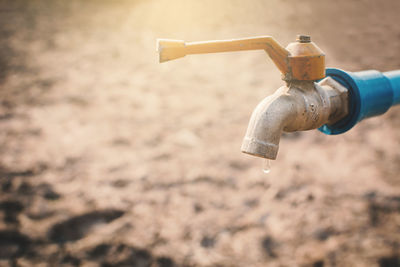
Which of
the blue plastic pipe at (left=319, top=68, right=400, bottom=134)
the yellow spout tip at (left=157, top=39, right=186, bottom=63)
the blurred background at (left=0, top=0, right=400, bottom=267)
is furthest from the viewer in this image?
the blurred background at (left=0, top=0, right=400, bottom=267)

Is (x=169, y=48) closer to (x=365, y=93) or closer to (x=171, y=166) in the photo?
(x=365, y=93)

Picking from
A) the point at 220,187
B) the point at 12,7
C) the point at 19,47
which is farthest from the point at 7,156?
the point at 12,7

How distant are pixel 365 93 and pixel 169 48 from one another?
0.51 m

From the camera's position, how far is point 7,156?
2.58 m

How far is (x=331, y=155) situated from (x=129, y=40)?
10.7ft

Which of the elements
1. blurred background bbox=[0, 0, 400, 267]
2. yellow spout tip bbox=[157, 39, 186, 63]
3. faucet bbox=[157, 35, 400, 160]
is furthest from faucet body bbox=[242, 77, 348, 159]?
blurred background bbox=[0, 0, 400, 267]

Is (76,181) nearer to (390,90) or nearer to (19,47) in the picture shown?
(390,90)

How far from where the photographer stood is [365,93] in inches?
31.1

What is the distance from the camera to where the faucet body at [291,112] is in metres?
0.69

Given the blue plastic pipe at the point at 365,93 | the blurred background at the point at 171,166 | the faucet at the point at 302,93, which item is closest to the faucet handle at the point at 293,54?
the faucet at the point at 302,93

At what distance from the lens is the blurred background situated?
1.91m

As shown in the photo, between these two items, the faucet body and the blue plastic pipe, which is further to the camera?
the blue plastic pipe

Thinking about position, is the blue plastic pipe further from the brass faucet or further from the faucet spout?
the faucet spout

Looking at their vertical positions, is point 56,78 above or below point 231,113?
above
